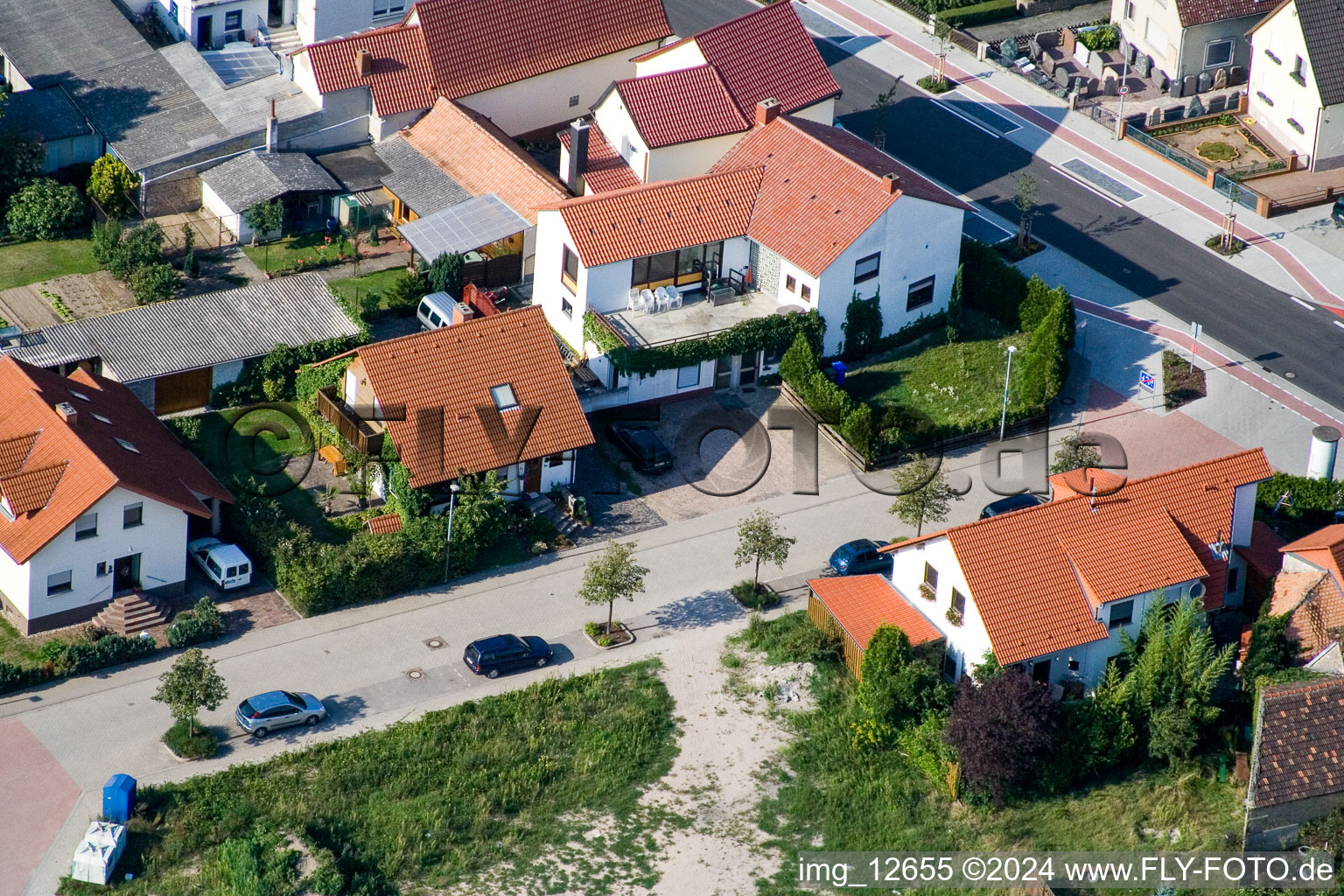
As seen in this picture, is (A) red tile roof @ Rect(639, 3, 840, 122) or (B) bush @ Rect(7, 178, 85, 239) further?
(A) red tile roof @ Rect(639, 3, 840, 122)

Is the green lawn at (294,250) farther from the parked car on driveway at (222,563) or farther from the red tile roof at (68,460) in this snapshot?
the parked car on driveway at (222,563)

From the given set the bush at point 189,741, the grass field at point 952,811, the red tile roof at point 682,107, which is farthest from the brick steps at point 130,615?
the red tile roof at point 682,107

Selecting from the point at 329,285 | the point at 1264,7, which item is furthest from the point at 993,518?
the point at 1264,7

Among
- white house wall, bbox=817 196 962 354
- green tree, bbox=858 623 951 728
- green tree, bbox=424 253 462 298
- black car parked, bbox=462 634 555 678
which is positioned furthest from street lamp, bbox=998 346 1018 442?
green tree, bbox=424 253 462 298

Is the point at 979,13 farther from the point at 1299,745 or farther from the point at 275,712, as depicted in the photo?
the point at 275,712

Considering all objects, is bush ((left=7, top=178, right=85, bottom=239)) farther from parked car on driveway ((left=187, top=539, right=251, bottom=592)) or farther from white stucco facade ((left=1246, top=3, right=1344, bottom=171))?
white stucco facade ((left=1246, top=3, right=1344, bottom=171))

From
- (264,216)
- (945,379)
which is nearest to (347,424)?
(264,216)
